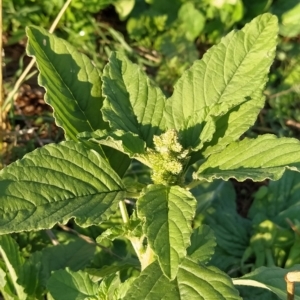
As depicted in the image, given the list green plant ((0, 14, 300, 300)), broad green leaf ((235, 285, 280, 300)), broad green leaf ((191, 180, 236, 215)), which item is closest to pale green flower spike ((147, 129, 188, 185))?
green plant ((0, 14, 300, 300))

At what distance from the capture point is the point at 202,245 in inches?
60.4

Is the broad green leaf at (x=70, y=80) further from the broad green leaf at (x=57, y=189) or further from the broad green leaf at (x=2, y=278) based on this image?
the broad green leaf at (x=2, y=278)

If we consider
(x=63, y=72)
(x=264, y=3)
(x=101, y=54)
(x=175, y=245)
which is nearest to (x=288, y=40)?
(x=264, y=3)

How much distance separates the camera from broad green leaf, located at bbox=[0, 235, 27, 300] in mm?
1641

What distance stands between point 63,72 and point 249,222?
1290mm

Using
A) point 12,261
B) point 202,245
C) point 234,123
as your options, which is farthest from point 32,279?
point 234,123

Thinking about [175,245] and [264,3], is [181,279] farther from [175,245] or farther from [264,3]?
[264,3]

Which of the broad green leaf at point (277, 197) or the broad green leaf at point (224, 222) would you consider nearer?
the broad green leaf at point (224, 222)

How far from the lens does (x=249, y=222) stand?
2.45 meters

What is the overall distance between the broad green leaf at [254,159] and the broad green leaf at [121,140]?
0.14 metres

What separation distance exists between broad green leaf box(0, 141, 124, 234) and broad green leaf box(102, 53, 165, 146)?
14cm

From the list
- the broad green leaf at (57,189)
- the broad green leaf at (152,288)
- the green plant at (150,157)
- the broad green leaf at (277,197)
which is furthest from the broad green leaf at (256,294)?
the broad green leaf at (57,189)

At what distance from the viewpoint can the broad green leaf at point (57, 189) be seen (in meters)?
1.17

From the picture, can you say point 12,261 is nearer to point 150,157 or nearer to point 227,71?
point 150,157
